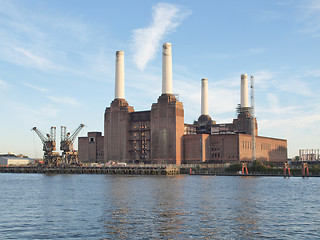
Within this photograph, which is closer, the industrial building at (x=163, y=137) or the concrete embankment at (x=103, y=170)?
the concrete embankment at (x=103, y=170)

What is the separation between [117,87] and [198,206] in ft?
442

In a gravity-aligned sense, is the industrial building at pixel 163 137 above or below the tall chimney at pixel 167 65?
below

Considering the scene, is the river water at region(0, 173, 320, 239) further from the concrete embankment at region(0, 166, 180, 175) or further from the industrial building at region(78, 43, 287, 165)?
the industrial building at region(78, 43, 287, 165)

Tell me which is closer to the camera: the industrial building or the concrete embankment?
the concrete embankment

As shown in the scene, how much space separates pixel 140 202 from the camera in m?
59.8

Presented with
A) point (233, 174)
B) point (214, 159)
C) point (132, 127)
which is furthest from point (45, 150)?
point (233, 174)

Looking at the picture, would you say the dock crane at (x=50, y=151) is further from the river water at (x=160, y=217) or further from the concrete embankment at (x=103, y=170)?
the river water at (x=160, y=217)

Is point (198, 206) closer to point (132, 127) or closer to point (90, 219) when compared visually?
point (90, 219)

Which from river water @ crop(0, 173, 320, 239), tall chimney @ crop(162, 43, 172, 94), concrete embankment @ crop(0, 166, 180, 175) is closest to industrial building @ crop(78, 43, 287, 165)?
tall chimney @ crop(162, 43, 172, 94)

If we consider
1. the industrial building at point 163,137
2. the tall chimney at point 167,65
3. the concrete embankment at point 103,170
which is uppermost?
the tall chimney at point 167,65

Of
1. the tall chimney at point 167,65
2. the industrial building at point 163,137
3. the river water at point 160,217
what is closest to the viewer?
the river water at point 160,217

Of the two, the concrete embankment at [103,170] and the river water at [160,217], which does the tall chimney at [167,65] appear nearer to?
the concrete embankment at [103,170]

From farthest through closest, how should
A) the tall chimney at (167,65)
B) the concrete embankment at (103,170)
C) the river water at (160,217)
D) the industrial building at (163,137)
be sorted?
1. the industrial building at (163,137)
2. the tall chimney at (167,65)
3. the concrete embankment at (103,170)
4. the river water at (160,217)

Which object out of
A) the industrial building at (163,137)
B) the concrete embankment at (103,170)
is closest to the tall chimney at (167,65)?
the industrial building at (163,137)
